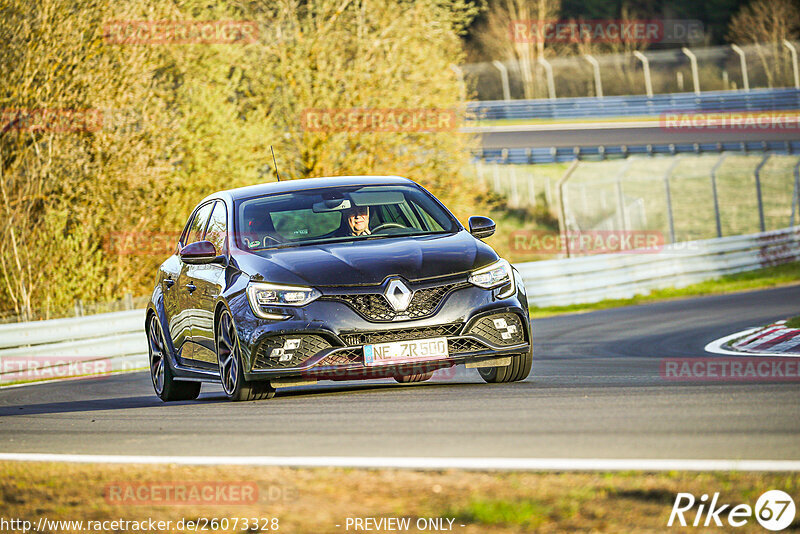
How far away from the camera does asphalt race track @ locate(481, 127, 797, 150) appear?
47759 millimetres

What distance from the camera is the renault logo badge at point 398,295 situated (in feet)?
27.4

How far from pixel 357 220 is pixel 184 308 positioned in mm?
1634

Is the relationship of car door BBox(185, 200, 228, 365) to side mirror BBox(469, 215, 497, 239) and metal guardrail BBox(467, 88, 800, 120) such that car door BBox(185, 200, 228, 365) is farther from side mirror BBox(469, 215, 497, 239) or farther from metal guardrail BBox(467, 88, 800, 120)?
metal guardrail BBox(467, 88, 800, 120)

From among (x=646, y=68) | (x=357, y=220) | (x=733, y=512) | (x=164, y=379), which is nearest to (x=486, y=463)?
(x=733, y=512)

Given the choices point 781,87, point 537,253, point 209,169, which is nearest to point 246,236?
point 209,169

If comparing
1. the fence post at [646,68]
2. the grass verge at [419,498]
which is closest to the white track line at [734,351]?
the grass verge at [419,498]

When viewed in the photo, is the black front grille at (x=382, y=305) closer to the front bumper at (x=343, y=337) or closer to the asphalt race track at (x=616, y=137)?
the front bumper at (x=343, y=337)

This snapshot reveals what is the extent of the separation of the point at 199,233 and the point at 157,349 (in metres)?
1.06

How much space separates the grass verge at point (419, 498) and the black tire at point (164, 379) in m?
4.67

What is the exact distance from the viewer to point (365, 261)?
858cm

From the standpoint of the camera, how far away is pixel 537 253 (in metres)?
40.3

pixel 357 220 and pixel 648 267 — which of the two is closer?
pixel 357 220

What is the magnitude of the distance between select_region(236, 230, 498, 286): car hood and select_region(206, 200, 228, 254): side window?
59cm

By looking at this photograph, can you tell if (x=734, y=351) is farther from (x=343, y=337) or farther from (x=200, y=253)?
(x=200, y=253)
